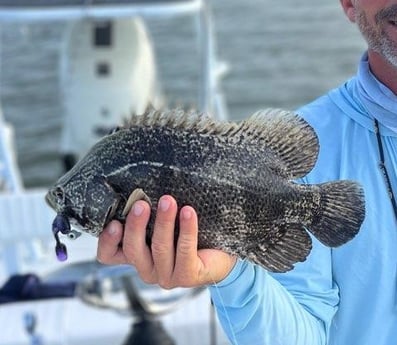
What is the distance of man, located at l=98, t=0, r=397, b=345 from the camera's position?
1.52 m

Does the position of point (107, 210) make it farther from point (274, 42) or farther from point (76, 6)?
point (274, 42)

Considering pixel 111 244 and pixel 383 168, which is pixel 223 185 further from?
pixel 383 168

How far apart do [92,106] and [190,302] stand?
10.6 feet

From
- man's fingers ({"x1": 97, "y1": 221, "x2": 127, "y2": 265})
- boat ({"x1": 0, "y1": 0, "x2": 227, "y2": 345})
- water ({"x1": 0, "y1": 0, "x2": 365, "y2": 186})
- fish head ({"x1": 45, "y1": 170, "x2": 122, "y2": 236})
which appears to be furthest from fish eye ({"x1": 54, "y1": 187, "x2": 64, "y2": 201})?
water ({"x1": 0, "y1": 0, "x2": 365, "y2": 186})

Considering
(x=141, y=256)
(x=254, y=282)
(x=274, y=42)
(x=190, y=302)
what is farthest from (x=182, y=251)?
(x=274, y=42)

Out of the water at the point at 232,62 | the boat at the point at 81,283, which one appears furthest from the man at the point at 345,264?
the water at the point at 232,62

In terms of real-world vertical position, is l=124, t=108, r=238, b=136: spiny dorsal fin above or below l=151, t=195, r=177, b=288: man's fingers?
above

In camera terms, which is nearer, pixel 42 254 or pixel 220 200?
pixel 220 200

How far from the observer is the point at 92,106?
6.68 metres

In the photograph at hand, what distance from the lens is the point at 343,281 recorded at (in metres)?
1.68

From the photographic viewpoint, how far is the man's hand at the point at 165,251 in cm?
137

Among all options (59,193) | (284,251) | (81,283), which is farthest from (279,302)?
(81,283)

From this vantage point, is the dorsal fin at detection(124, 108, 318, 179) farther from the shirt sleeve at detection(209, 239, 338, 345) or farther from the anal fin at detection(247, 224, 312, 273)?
the shirt sleeve at detection(209, 239, 338, 345)

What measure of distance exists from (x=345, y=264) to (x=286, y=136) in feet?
1.17
